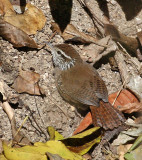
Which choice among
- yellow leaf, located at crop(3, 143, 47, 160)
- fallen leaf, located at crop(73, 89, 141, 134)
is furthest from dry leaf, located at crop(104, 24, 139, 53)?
yellow leaf, located at crop(3, 143, 47, 160)

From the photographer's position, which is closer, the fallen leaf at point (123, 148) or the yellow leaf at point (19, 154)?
the yellow leaf at point (19, 154)

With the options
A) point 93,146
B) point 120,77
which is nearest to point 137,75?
point 120,77

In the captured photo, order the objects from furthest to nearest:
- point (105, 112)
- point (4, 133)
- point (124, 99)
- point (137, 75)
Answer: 1. point (137, 75)
2. point (124, 99)
3. point (105, 112)
4. point (4, 133)

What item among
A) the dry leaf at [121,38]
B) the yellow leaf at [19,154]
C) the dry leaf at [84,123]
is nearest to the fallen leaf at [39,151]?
the yellow leaf at [19,154]

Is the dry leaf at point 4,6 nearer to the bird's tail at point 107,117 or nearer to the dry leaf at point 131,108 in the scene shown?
the bird's tail at point 107,117

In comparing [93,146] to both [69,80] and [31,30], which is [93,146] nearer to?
[69,80]

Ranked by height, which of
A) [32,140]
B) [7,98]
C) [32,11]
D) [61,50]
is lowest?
[32,140]
